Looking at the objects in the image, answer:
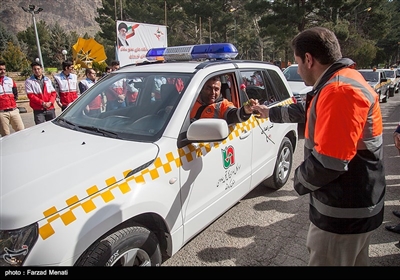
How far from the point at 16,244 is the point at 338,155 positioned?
161 cm

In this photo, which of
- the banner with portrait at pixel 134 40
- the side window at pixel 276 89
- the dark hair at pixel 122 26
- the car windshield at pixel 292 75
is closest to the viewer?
the side window at pixel 276 89

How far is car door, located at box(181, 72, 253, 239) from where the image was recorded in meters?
2.13

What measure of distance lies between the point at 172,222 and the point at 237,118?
120 centimetres

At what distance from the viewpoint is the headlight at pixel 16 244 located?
1.33 metres

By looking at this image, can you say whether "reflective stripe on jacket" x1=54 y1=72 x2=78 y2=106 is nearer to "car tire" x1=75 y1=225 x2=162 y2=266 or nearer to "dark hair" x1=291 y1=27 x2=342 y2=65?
"car tire" x1=75 y1=225 x2=162 y2=266

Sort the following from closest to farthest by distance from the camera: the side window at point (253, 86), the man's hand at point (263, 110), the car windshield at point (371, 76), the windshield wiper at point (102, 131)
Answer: the windshield wiper at point (102, 131), the man's hand at point (263, 110), the side window at point (253, 86), the car windshield at point (371, 76)

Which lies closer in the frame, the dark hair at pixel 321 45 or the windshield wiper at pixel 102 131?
the dark hair at pixel 321 45

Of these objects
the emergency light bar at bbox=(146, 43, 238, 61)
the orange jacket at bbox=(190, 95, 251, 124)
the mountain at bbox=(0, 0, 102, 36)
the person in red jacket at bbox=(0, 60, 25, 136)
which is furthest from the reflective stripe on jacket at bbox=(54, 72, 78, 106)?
the mountain at bbox=(0, 0, 102, 36)

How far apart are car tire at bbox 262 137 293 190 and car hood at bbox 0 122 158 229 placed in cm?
228

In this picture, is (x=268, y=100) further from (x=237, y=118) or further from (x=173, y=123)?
(x=173, y=123)

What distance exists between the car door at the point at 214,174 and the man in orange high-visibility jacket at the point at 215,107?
0.33 ft

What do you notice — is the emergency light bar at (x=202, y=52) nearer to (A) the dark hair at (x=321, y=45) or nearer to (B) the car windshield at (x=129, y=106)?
(B) the car windshield at (x=129, y=106)

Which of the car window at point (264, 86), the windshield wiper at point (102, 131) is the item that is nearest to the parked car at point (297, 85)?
the car window at point (264, 86)
